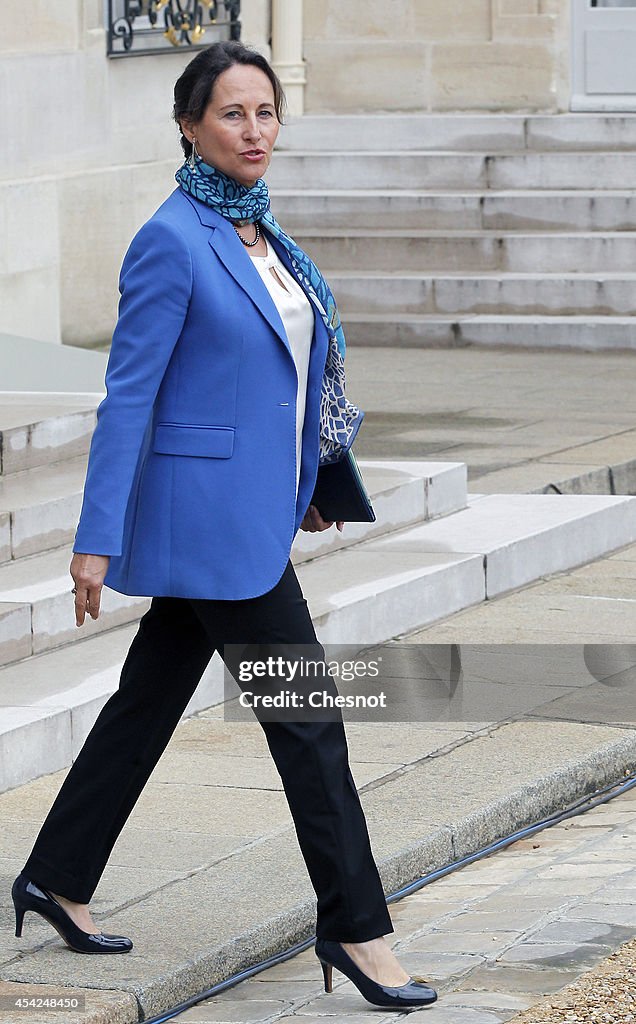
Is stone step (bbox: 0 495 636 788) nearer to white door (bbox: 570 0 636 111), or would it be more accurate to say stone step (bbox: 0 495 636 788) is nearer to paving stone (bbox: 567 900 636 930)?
paving stone (bbox: 567 900 636 930)

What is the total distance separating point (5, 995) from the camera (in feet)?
12.4

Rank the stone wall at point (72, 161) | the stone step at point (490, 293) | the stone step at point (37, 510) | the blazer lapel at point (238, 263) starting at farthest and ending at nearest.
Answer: the stone step at point (490, 293) < the stone wall at point (72, 161) < the stone step at point (37, 510) < the blazer lapel at point (238, 263)

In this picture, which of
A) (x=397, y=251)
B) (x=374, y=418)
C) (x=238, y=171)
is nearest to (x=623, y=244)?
(x=397, y=251)

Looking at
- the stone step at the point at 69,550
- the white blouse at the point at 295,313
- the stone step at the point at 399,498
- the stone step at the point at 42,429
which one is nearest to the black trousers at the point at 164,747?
the white blouse at the point at 295,313

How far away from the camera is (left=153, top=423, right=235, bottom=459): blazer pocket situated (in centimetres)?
377

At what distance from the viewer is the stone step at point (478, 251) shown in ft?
46.4

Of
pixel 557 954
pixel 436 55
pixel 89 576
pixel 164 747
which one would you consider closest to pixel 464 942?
pixel 557 954

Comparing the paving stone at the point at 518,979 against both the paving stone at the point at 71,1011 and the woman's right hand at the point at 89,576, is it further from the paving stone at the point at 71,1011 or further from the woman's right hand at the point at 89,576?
the woman's right hand at the point at 89,576

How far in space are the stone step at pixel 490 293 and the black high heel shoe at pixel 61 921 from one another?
10.1 meters

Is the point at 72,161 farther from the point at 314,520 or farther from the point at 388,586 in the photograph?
the point at 314,520

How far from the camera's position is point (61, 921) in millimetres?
4020

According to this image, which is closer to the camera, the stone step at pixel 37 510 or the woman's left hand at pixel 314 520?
the woman's left hand at pixel 314 520

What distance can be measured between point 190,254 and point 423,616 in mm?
3349

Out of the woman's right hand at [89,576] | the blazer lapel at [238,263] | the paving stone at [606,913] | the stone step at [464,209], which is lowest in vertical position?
the paving stone at [606,913]
